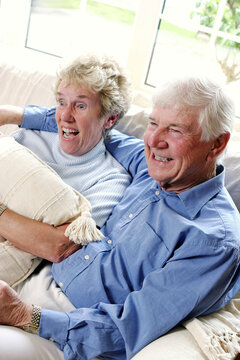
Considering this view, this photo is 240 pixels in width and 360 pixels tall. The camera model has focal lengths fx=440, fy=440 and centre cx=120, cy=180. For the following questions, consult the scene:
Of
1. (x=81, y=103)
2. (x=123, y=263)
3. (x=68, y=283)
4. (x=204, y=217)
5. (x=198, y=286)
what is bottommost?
(x=68, y=283)

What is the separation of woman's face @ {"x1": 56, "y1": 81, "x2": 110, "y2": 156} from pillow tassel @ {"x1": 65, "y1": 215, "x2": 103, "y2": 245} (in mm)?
381

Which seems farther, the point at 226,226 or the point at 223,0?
the point at 223,0

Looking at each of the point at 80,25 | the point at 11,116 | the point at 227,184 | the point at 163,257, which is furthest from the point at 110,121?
the point at 80,25

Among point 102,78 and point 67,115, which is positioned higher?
point 102,78

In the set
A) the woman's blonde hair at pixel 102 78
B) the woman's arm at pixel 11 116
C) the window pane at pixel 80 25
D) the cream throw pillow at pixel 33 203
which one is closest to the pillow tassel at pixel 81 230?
the cream throw pillow at pixel 33 203

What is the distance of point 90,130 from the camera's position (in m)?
1.76

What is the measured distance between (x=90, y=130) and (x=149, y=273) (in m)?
0.69

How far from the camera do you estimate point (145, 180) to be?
1640mm

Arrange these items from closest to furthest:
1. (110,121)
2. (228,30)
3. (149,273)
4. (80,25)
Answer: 1. (149,273)
2. (110,121)
3. (228,30)
4. (80,25)

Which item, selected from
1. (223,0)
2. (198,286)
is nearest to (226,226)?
(198,286)

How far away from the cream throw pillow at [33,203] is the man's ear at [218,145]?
459 millimetres

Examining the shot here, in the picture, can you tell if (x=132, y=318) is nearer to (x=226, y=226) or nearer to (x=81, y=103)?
(x=226, y=226)

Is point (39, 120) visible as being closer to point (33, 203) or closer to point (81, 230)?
point (33, 203)

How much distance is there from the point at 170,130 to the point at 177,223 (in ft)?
Answer: 0.95
